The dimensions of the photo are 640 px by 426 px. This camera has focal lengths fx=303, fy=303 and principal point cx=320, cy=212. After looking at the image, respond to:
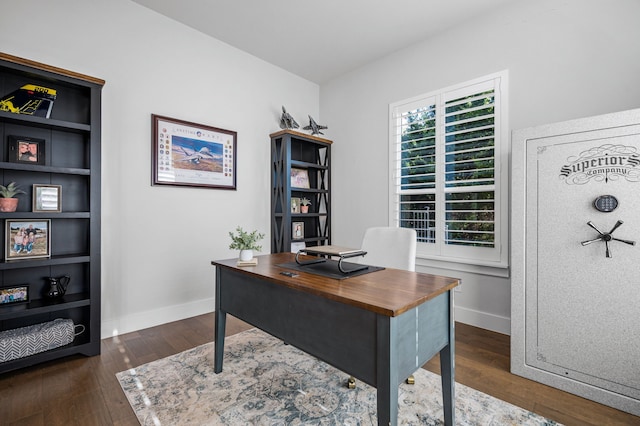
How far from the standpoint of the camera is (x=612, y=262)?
171cm

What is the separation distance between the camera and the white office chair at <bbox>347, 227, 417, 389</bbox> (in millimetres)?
2080

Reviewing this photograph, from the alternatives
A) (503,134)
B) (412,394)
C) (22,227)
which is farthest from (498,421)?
(22,227)

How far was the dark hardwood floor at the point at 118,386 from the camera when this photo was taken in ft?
5.29

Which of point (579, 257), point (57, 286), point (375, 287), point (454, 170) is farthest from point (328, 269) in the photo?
point (57, 286)

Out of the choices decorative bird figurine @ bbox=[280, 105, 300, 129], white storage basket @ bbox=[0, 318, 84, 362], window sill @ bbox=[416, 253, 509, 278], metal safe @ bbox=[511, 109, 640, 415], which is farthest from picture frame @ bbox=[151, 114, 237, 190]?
metal safe @ bbox=[511, 109, 640, 415]

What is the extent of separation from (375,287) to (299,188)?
8.34ft

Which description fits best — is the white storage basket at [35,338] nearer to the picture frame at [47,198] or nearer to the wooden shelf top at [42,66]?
the picture frame at [47,198]

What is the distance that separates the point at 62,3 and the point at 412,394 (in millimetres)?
3830

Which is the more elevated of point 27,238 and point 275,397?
point 27,238

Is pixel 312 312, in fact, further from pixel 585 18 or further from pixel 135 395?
pixel 585 18

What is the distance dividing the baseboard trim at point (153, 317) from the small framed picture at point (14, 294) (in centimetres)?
61

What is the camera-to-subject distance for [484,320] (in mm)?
2850

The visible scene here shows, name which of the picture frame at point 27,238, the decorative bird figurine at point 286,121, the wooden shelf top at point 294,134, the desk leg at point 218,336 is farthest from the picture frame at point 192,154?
the desk leg at point 218,336

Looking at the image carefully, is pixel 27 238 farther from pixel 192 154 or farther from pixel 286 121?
pixel 286 121
